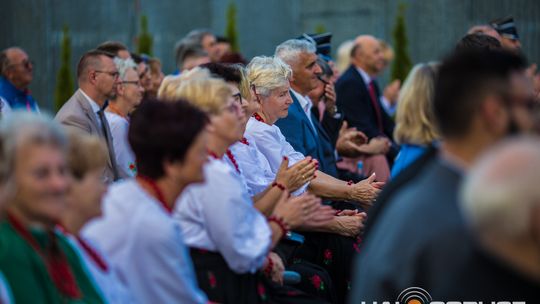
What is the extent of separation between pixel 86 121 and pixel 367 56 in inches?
193

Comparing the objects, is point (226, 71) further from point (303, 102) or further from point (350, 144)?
point (350, 144)

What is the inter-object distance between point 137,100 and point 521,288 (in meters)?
5.51

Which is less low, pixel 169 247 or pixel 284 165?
pixel 169 247

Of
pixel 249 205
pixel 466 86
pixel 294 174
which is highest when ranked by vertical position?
pixel 466 86

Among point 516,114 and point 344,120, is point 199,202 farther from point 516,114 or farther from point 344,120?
point 344,120

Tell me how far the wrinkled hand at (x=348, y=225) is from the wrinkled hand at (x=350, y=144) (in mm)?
2261

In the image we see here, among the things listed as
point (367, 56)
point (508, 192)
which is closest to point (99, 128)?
point (367, 56)

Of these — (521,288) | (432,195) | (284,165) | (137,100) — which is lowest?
(137,100)

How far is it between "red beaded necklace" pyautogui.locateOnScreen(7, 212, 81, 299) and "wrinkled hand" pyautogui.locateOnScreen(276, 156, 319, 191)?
214 centimetres

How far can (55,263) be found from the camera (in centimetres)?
320

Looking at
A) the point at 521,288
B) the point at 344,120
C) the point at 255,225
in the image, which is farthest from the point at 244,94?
the point at 344,120

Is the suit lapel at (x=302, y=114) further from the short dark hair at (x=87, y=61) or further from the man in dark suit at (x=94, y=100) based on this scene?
the short dark hair at (x=87, y=61)

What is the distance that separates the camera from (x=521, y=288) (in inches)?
109

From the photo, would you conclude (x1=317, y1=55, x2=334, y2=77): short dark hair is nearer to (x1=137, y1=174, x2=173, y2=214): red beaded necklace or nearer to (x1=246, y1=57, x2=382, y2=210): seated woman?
(x1=246, y1=57, x2=382, y2=210): seated woman
